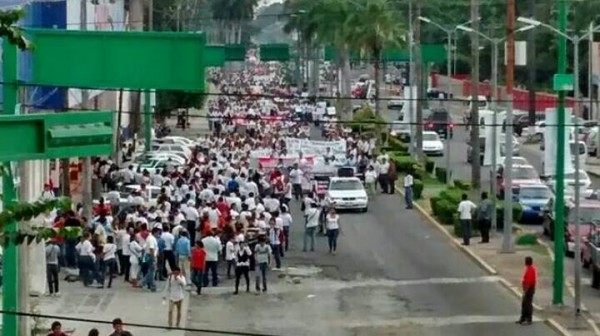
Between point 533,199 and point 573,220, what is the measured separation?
405 inches

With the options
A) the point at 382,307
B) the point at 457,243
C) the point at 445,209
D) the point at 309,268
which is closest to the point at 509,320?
the point at 382,307

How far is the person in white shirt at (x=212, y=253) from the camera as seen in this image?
33.6 meters

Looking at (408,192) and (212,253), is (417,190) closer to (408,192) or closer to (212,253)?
(408,192)

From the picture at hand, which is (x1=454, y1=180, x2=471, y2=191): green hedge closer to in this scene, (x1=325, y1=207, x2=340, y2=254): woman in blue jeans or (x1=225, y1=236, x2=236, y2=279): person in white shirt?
(x1=325, y1=207, x2=340, y2=254): woman in blue jeans

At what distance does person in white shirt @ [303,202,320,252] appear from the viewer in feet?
131

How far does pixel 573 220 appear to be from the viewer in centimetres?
3794

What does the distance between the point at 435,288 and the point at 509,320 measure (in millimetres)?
4286

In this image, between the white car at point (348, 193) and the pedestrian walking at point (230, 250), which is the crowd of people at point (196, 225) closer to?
the pedestrian walking at point (230, 250)

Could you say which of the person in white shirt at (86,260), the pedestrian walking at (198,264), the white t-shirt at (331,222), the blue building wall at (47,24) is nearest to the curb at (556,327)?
the pedestrian walking at (198,264)

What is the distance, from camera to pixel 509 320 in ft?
99.9

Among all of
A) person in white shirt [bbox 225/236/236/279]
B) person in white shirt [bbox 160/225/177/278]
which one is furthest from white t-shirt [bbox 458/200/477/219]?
person in white shirt [bbox 160/225/177/278]

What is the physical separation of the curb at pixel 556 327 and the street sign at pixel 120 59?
7.61m

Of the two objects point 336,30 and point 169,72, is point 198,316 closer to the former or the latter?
point 169,72

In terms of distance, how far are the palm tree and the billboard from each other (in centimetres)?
1657
